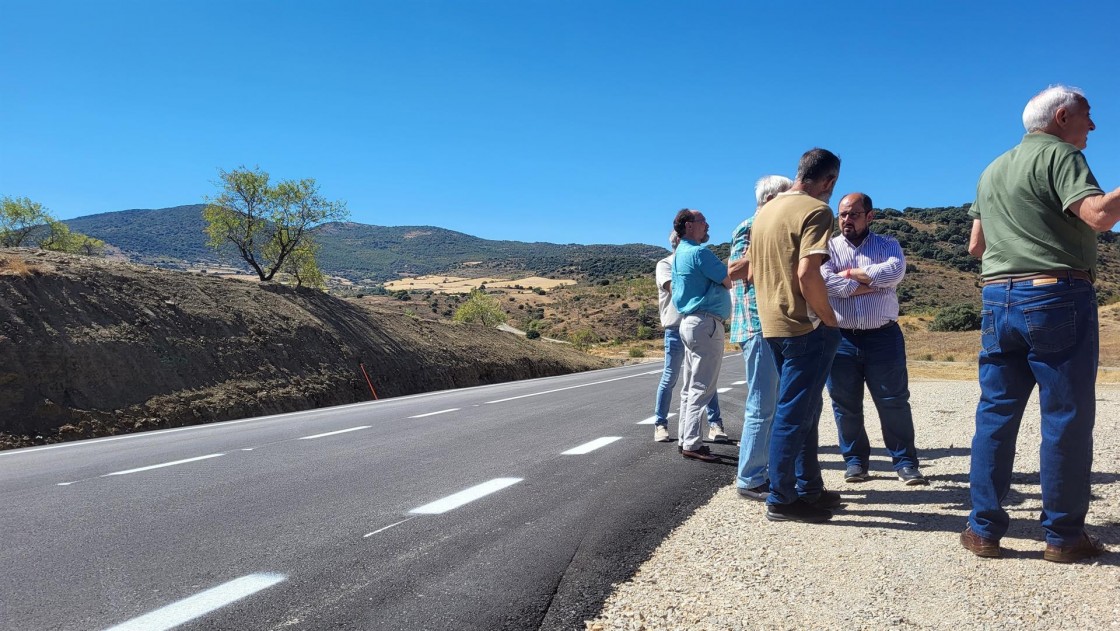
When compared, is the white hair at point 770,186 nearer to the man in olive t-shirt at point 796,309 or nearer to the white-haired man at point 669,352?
the man in olive t-shirt at point 796,309

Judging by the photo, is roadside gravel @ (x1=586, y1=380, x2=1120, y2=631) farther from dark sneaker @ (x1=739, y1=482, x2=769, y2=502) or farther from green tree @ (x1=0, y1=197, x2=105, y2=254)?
green tree @ (x1=0, y1=197, x2=105, y2=254)

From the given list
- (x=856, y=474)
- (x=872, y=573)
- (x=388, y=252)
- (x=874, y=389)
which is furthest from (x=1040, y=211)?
(x=388, y=252)

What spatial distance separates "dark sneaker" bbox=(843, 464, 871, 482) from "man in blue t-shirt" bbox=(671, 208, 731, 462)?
121 centimetres

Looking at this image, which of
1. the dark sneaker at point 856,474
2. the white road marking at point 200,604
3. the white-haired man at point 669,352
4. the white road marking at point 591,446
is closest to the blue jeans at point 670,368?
A: the white-haired man at point 669,352

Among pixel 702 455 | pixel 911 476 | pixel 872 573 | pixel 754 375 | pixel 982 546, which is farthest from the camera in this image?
pixel 702 455

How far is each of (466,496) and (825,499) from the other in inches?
90.3

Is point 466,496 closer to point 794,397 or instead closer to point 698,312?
point 794,397

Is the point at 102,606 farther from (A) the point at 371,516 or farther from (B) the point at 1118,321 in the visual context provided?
(B) the point at 1118,321

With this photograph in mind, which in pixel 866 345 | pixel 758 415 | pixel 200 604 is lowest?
pixel 200 604

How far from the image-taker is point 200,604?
311 centimetres

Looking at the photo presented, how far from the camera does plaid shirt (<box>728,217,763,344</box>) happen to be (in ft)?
16.9

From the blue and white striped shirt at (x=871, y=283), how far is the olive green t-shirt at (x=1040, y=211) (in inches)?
61.7

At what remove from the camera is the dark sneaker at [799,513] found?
4.34 meters

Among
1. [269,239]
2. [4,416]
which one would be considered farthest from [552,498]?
[269,239]
